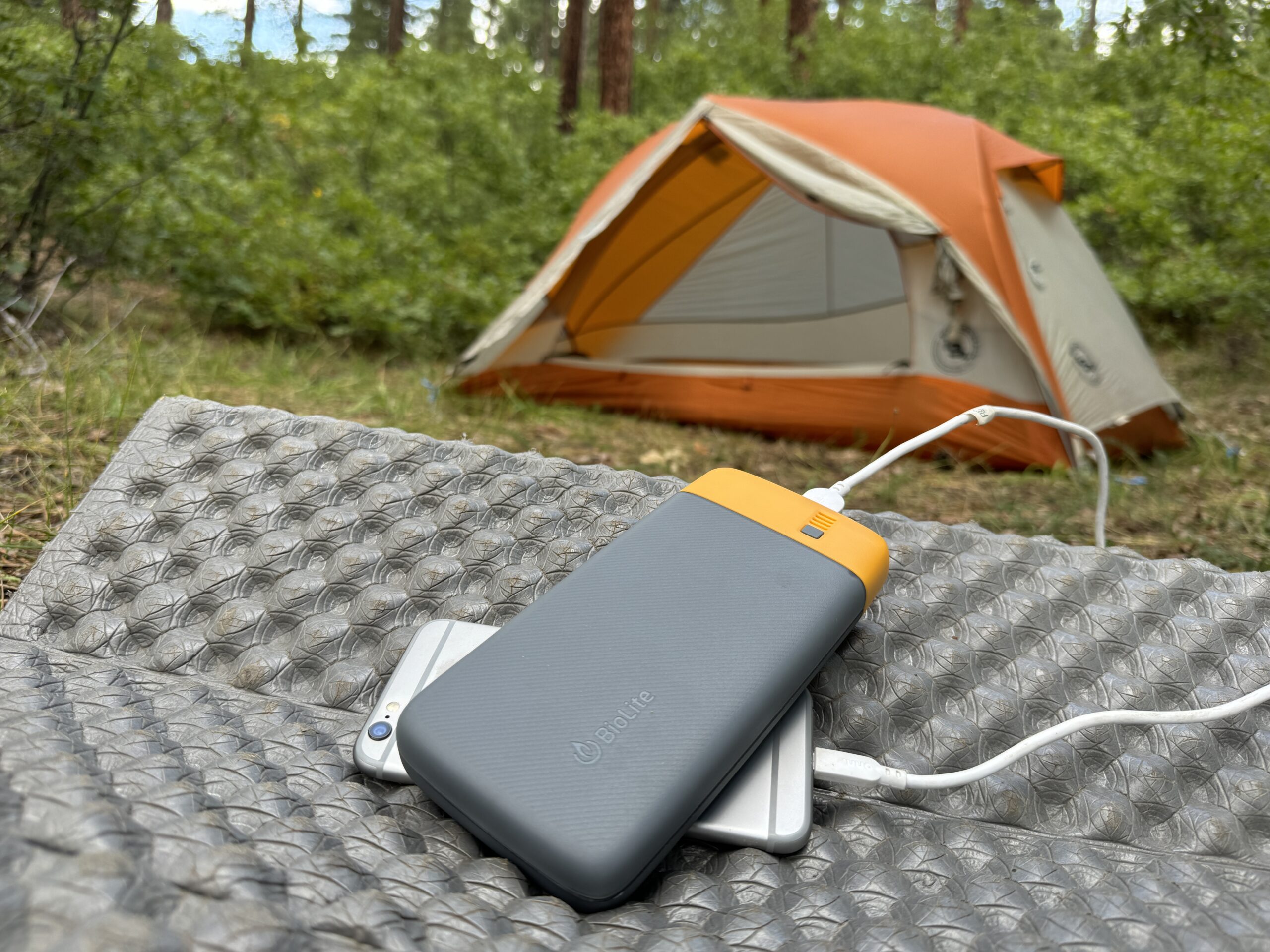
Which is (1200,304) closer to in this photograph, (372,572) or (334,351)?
(334,351)

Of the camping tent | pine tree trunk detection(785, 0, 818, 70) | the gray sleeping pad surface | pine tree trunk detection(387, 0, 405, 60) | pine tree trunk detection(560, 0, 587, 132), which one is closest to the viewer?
the gray sleeping pad surface

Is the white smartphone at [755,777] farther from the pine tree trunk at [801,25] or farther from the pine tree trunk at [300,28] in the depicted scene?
the pine tree trunk at [801,25]

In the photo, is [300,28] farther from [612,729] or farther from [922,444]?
[612,729]

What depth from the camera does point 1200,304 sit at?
403 cm

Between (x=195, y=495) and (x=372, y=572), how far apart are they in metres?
0.21

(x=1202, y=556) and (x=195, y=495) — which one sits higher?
(x=195, y=495)

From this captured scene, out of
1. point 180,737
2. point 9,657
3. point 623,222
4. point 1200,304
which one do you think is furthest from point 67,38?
point 1200,304

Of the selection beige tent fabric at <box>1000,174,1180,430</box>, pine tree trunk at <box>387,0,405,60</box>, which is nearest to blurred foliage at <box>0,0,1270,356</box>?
beige tent fabric at <box>1000,174,1180,430</box>

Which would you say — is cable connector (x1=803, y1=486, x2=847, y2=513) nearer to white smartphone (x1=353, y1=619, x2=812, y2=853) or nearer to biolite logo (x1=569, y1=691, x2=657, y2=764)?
white smartphone (x1=353, y1=619, x2=812, y2=853)

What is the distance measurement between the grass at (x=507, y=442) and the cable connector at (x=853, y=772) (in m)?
0.99

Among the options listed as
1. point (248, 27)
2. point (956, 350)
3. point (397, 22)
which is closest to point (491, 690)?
point (956, 350)

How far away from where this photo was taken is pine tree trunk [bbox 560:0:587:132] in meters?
6.20

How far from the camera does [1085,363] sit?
2.63 m

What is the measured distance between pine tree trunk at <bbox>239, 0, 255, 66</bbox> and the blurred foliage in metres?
0.13
